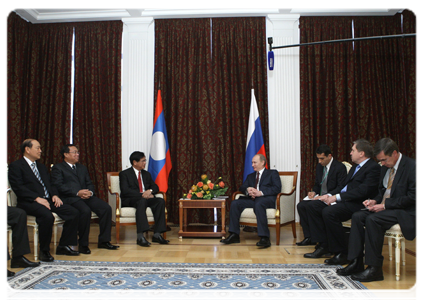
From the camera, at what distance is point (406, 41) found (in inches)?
245

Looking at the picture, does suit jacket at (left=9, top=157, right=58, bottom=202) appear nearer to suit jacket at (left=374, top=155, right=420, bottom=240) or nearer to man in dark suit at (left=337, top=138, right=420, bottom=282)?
man in dark suit at (left=337, top=138, right=420, bottom=282)

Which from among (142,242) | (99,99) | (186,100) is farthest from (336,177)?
(99,99)

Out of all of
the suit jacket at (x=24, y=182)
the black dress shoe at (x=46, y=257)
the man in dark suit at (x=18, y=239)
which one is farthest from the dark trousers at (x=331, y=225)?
the suit jacket at (x=24, y=182)

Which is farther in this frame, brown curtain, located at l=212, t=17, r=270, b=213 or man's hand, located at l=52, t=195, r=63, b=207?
brown curtain, located at l=212, t=17, r=270, b=213

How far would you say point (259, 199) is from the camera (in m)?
4.97

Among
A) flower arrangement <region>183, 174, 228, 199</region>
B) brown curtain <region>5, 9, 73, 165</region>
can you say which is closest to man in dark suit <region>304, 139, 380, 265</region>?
flower arrangement <region>183, 174, 228, 199</region>

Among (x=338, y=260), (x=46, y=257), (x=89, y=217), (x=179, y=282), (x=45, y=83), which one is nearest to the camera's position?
(x=179, y=282)

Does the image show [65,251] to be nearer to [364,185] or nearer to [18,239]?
[18,239]

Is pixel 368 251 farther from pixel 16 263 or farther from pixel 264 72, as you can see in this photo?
pixel 264 72

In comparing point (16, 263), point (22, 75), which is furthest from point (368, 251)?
point (22, 75)

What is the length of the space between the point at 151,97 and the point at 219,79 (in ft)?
4.26

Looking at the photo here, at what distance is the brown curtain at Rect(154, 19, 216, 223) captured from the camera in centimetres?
638

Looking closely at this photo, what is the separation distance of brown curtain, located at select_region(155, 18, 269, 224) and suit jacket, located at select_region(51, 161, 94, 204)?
190 cm

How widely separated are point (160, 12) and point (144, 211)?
368 centimetres
